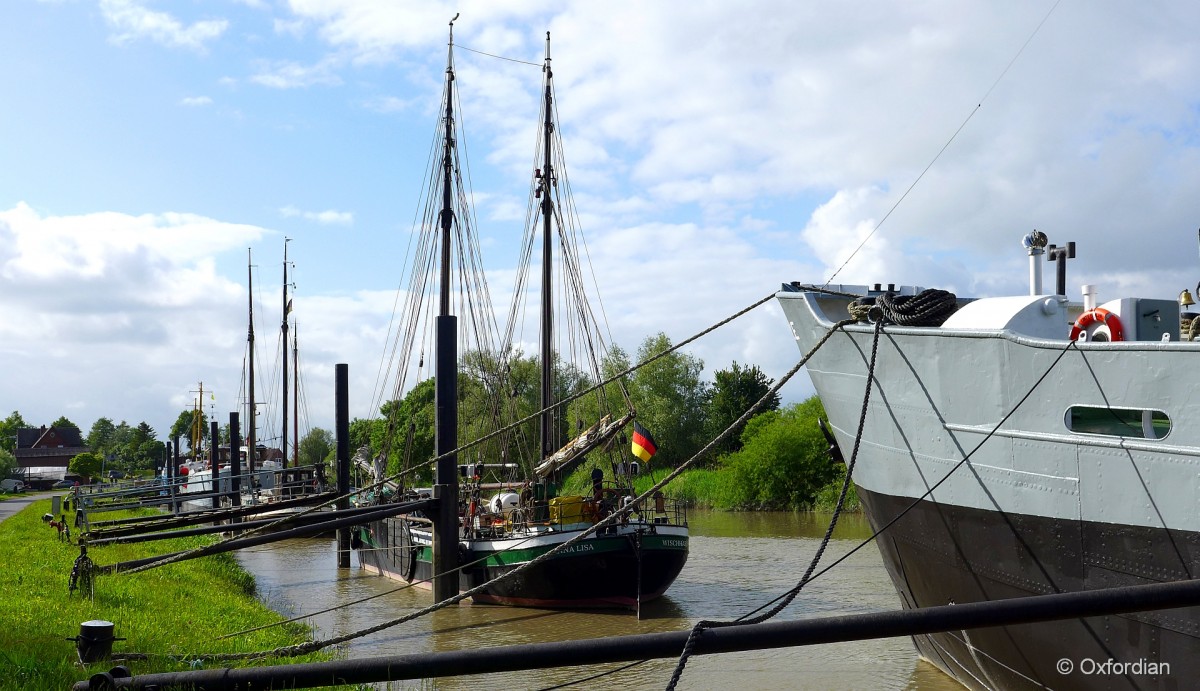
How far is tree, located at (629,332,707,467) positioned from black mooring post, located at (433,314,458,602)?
34.6m

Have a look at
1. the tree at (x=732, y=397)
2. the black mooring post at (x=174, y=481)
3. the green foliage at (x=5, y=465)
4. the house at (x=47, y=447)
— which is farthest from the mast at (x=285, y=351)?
the house at (x=47, y=447)

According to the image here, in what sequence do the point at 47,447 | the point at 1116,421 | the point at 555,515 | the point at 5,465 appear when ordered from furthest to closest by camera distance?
the point at 47,447 < the point at 5,465 < the point at 555,515 < the point at 1116,421

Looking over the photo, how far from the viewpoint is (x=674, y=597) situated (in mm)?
19375

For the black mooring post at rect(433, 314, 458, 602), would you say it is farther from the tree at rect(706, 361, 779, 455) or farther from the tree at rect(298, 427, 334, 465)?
the tree at rect(298, 427, 334, 465)

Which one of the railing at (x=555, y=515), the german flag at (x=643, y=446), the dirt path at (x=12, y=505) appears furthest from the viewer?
the dirt path at (x=12, y=505)

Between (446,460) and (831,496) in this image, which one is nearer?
(446,460)

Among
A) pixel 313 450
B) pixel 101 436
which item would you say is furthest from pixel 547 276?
pixel 101 436

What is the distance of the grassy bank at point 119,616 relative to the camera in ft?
22.7

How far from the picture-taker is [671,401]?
52.9m

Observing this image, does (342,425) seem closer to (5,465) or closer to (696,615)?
(696,615)

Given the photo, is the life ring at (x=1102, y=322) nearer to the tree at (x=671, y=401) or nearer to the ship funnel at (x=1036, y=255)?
Result: the ship funnel at (x=1036, y=255)

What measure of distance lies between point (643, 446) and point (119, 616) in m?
9.36

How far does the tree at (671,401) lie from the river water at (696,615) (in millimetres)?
18782

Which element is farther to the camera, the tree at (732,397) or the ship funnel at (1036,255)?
the tree at (732,397)
